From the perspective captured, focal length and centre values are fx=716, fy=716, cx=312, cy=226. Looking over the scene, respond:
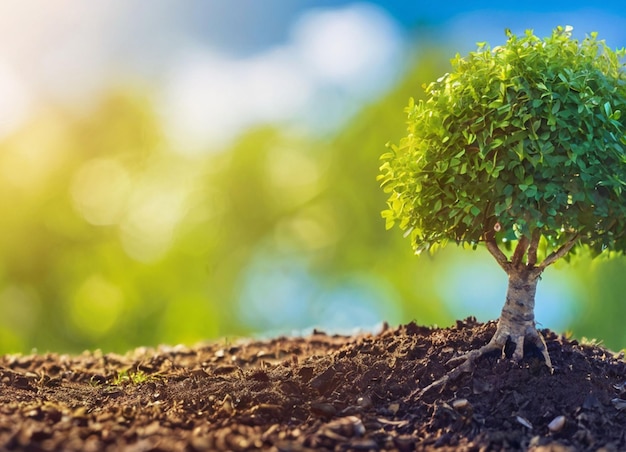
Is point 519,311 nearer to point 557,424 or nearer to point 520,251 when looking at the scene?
point 520,251

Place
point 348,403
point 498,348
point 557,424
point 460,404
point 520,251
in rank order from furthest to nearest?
point 520,251 < point 498,348 < point 348,403 < point 460,404 < point 557,424

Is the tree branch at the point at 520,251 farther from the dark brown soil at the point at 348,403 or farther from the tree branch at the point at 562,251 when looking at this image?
the dark brown soil at the point at 348,403

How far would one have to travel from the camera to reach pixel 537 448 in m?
5.18

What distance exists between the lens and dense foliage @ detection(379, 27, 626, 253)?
6078 millimetres

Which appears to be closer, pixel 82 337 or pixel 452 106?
pixel 452 106

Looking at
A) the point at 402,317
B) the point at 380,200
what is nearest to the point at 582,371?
the point at 402,317

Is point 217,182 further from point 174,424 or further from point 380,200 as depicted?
point 174,424

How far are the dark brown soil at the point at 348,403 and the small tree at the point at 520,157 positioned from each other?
18.4 inches

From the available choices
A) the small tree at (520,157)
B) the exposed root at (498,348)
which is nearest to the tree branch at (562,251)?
the small tree at (520,157)

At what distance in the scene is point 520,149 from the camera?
6.02 meters

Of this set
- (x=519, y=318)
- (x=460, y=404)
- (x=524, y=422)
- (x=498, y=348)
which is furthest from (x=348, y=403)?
(x=519, y=318)

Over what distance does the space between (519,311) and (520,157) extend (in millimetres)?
1573

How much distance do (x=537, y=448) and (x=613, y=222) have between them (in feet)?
7.59

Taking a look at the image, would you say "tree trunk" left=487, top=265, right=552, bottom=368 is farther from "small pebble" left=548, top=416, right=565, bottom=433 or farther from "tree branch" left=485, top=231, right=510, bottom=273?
"small pebble" left=548, top=416, right=565, bottom=433
